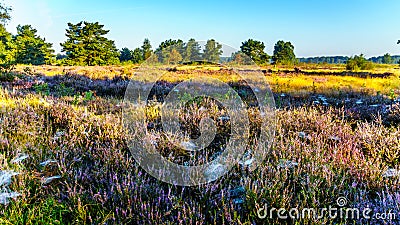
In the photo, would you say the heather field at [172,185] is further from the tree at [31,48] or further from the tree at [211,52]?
the tree at [31,48]

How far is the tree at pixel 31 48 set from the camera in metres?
45.8

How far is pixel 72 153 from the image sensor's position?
9.54 ft

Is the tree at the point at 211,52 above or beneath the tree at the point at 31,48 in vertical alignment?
beneath

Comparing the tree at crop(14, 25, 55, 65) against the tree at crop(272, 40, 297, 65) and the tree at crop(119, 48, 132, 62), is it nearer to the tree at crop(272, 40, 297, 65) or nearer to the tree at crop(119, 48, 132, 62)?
the tree at crop(119, 48, 132, 62)

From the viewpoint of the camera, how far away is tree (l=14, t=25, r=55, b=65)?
150ft

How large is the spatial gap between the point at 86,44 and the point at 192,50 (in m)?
46.6

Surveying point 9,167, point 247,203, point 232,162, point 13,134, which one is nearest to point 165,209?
point 247,203

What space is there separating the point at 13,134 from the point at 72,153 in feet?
3.69

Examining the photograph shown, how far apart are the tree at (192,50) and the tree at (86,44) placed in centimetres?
4377

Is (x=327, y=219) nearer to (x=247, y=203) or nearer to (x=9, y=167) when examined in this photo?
(x=247, y=203)

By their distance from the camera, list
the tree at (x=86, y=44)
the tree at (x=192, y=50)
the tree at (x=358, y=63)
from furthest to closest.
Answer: the tree at (x=86, y=44) < the tree at (x=358, y=63) < the tree at (x=192, y=50)

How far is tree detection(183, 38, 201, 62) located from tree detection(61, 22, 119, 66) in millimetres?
43768

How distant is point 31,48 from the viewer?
46.1m

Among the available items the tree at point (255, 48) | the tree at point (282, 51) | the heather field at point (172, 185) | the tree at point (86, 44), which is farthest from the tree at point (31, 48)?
the heather field at point (172, 185)
